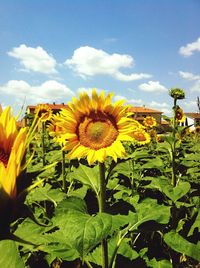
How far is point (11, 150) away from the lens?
0.90 m

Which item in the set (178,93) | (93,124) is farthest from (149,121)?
(93,124)

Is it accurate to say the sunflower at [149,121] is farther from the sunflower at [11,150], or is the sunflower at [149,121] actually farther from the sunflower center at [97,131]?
the sunflower at [11,150]

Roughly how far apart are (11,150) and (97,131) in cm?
192

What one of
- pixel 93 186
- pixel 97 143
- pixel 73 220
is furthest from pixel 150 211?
pixel 73 220

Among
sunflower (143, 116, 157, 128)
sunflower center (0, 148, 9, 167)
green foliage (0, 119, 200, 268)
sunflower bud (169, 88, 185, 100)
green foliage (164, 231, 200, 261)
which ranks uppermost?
sunflower bud (169, 88, 185, 100)

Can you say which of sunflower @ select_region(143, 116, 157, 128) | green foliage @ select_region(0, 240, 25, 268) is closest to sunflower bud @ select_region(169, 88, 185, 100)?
green foliage @ select_region(0, 240, 25, 268)

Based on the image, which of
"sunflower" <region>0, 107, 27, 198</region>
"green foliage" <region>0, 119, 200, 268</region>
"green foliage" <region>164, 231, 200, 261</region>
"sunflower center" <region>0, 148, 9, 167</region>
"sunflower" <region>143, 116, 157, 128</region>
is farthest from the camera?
"sunflower" <region>143, 116, 157, 128</region>

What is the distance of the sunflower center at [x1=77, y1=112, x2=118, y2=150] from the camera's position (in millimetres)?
2758

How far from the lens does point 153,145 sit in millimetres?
8883

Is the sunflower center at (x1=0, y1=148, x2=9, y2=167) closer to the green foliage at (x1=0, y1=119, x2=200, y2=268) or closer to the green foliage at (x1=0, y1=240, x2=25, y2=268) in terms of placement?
the green foliage at (x1=0, y1=119, x2=200, y2=268)

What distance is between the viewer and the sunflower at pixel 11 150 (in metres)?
0.73

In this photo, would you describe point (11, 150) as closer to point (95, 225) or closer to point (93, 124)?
point (95, 225)

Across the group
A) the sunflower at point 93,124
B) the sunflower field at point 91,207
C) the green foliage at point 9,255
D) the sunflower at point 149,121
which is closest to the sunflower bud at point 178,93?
the sunflower field at point 91,207

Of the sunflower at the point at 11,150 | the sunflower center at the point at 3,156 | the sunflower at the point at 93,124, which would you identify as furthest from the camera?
the sunflower at the point at 93,124
